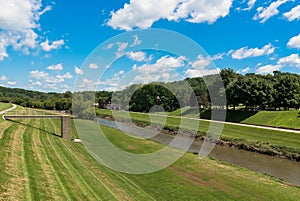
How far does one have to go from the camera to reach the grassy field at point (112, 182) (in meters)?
11.5

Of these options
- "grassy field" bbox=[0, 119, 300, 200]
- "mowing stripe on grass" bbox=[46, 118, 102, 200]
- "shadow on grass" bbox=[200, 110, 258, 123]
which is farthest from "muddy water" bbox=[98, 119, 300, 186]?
"shadow on grass" bbox=[200, 110, 258, 123]

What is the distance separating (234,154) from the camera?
95.8 ft

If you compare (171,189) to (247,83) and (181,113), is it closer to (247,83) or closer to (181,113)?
(247,83)

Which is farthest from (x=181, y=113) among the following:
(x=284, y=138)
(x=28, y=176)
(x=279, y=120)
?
(x=28, y=176)

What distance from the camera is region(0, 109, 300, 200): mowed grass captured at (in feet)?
37.8

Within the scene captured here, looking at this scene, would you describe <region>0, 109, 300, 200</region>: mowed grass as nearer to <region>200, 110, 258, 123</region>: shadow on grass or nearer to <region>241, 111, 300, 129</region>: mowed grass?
<region>241, 111, 300, 129</region>: mowed grass

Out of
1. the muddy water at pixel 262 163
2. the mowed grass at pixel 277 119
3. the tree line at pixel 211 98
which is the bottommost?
the muddy water at pixel 262 163

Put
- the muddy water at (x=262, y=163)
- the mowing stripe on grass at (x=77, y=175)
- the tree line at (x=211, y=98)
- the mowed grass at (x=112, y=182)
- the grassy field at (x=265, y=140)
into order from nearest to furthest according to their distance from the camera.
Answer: the mowed grass at (x=112, y=182) < the mowing stripe on grass at (x=77, y=175) < the muddy water at (x=262, y=163) < the grassy field at (x=265, y=140) < the tree line at (x=211, y=98)

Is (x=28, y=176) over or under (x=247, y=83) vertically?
under

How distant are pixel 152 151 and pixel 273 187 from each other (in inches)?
535

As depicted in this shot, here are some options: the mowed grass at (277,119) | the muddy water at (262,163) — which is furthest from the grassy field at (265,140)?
the mowed grass at (277,119)

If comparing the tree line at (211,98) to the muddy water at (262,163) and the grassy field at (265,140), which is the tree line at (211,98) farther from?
the muddy water at (262,163)

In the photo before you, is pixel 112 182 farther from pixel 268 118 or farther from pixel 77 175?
pixel 268 118

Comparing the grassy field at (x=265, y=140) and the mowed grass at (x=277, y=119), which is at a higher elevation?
the mowed grass at (x=277, y=119)
